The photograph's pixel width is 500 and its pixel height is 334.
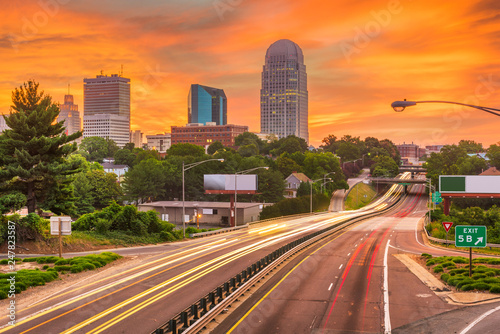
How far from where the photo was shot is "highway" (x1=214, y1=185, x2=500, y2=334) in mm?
20609

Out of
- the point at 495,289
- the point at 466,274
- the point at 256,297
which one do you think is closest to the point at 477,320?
the point at 495,289

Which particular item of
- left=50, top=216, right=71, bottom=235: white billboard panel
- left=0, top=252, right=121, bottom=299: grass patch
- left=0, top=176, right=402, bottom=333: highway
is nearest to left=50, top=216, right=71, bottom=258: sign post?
left=50, top=216, right=71, bottom=235: white billboard panel

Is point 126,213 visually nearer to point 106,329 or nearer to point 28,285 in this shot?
point 28,285

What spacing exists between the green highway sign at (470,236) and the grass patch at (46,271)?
2468 cm

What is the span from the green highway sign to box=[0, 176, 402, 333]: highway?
1525cm

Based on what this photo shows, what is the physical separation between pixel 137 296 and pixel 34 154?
1110 inches

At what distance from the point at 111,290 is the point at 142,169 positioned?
301 ft

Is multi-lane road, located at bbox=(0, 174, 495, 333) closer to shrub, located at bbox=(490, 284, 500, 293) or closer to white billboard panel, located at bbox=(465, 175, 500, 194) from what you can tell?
shrub, located at bbox=(490, 284, 500, 293)

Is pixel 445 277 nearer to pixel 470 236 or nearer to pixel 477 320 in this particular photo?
pixel 470 236

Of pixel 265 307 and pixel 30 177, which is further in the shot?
pixel 30 177

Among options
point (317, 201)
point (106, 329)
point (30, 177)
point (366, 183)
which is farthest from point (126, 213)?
point (366, 183)

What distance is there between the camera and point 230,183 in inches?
3428

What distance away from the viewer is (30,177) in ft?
147

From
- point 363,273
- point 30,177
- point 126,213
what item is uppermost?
point 30,177
